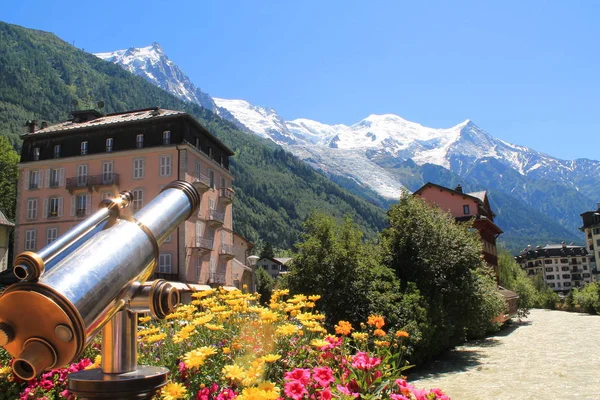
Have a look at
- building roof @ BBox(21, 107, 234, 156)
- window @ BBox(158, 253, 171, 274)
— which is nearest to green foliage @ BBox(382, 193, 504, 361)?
window @ BBox(158, 253, 171, 274)

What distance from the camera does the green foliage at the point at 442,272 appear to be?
23609mm

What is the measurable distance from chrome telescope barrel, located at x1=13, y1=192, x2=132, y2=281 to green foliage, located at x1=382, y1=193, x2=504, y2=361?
2093 centimetres

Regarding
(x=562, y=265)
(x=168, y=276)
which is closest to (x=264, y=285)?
(x=168, y=276)

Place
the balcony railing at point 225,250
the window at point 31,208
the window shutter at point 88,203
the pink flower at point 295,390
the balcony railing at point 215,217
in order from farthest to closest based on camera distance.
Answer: the balcony railing at point 225,250 < the balcony railing at point 215,217 < the window at point 31,208 < the window shutter at point 88,203 < the pink flower at point 295,390

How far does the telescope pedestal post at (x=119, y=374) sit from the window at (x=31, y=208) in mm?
51876

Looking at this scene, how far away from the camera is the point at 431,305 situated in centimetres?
2269

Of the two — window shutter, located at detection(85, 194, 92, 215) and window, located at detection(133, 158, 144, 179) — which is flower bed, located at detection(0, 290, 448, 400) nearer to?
window, located at detection(133, 158, 144, 179)

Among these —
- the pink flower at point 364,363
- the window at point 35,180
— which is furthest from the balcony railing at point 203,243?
the pink flower at point 364,363

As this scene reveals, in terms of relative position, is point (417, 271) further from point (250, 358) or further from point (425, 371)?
point (250, 358)

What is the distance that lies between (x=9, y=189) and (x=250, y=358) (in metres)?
63.9

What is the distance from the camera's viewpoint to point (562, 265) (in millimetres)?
171875

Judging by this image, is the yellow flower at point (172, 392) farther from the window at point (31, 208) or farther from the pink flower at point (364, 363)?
the window at point (31, 208)

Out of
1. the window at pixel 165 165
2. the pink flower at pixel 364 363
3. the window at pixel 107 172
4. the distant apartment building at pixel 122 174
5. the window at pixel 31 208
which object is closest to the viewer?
the pink flower at pixel 364 363

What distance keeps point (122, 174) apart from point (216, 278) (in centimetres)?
1385
